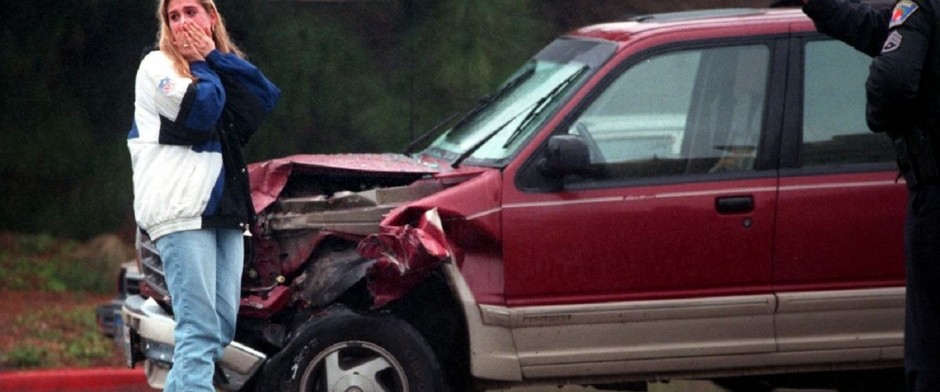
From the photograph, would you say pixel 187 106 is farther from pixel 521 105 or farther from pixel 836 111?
pixel 836 111

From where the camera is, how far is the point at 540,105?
22.3 ft

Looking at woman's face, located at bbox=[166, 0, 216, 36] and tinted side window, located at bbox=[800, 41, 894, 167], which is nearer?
woman's face, located at bbox=[166, 0, 216, 36]

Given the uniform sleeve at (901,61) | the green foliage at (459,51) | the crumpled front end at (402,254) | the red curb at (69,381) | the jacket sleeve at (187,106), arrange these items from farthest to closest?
the green foliage at (459,51) < the red curb at (69,381) < the crumpled front end at (402,254) < the jacket sleeve at (187,106) < the uniform sleeve at (901,61)

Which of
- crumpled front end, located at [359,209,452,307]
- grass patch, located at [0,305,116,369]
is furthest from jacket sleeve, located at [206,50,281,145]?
grass patch, located at [0,305,116,369]

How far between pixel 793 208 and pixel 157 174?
2527mm

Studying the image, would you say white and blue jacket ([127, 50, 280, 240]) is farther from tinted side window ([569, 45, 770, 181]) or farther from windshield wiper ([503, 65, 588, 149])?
tinted side window ([569, 45, 770, 181])

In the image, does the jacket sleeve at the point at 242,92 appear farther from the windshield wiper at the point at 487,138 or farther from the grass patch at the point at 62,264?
the grass patch at the point at 62,264

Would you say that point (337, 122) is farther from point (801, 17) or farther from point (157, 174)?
point (157, 174)

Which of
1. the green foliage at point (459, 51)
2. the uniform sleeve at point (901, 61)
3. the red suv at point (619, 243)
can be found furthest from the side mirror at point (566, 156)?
the green foliage at point (459, 51)

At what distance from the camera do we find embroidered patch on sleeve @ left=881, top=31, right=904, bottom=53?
5.31 meters

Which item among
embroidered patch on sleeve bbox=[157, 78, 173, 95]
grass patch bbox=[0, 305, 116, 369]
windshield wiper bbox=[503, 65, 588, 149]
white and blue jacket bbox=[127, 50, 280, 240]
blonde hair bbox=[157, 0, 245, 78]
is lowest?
grass patch bbox=[0, 305, 116, 369]

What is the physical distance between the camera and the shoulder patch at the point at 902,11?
5.31 meters

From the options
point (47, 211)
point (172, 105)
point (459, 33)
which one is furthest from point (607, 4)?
point (172, 105)

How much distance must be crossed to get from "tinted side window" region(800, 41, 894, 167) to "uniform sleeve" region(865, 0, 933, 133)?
1.32 meters
